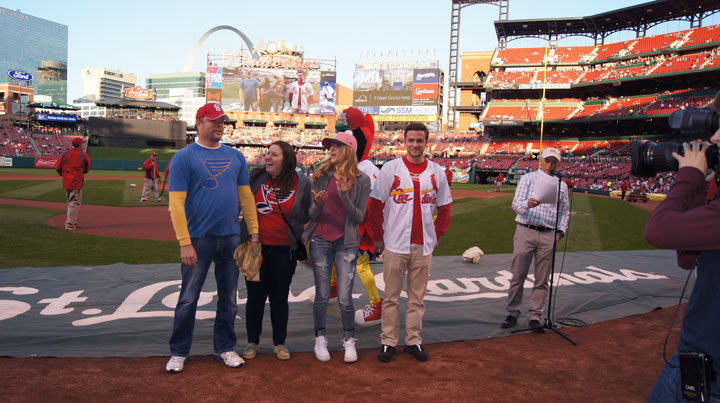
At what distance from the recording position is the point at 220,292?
416cm

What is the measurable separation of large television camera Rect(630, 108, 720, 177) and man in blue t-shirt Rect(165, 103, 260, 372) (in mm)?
2935

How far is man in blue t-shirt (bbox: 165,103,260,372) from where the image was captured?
385cm

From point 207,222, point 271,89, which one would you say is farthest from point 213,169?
→ point 271,89

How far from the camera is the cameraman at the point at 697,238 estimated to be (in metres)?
1.89

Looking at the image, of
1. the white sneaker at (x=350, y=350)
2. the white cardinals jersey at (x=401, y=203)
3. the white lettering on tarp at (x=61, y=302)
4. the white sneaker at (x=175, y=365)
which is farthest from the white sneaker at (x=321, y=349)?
the white lettering on tarp at (x=61, y=302)

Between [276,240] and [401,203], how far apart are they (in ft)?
3.88

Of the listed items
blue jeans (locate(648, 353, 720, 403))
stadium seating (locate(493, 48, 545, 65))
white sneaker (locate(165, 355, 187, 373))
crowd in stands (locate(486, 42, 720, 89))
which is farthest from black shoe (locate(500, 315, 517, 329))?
stadium seating (locate(493, 48, 545, 65))

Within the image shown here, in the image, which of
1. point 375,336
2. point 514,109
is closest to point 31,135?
point 514,109

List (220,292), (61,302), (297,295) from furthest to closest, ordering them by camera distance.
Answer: (297,295) < (61,302) < (220,292)

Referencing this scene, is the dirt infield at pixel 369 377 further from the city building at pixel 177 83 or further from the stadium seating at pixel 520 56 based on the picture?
the city building at pixel 177 83

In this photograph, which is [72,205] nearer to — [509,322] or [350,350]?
[350,350]

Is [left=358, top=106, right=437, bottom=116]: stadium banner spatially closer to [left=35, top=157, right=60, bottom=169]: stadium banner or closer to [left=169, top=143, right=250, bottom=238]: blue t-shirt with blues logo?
[left=35, top=157, right=60, bottom=169]: stadium banner

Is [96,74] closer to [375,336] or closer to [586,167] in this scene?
[586,167]

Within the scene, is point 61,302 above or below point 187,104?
below
